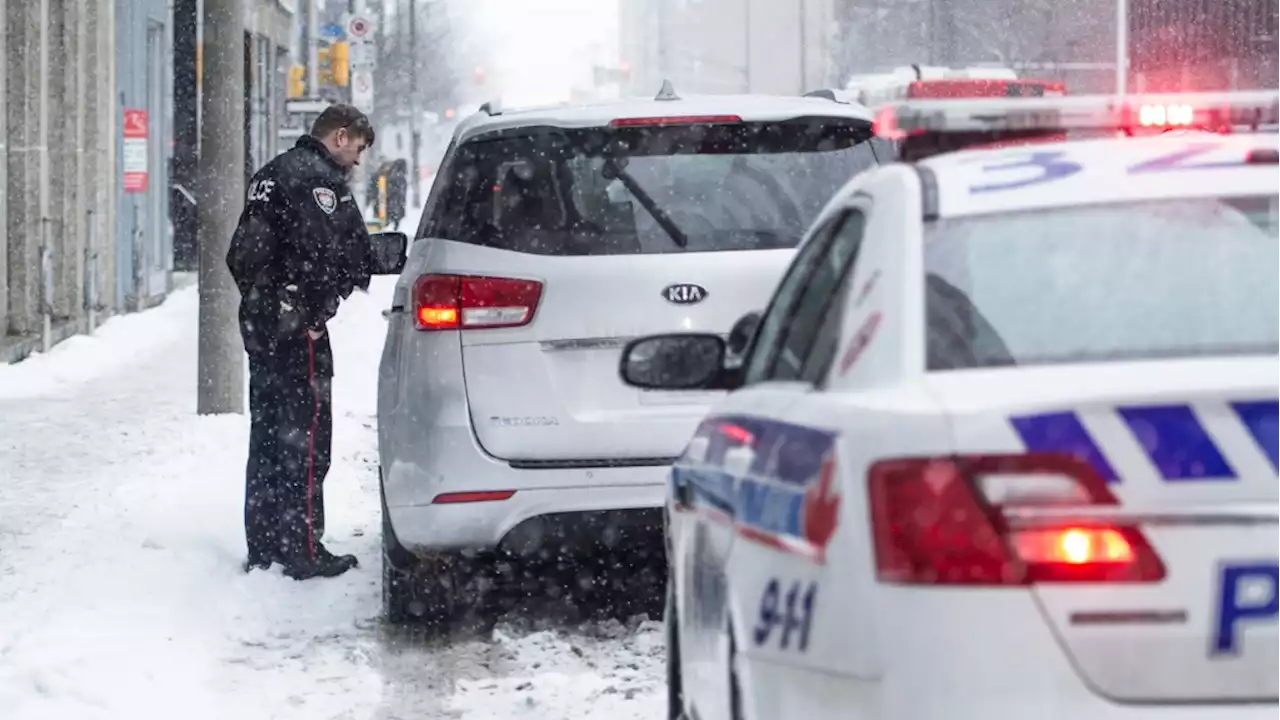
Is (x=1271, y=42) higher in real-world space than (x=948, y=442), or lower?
higher

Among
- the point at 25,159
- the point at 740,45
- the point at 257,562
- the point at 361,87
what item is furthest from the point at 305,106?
the point at 740,45

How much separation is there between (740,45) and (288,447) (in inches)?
5323

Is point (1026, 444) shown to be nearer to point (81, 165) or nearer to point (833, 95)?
point (833, 95)

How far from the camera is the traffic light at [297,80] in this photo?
40031 mm

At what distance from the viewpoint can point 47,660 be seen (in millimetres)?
6848

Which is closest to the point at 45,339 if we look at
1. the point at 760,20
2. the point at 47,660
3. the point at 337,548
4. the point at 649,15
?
the point at 337,548

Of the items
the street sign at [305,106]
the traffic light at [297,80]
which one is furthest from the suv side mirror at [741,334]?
the traffic light at [297,80]

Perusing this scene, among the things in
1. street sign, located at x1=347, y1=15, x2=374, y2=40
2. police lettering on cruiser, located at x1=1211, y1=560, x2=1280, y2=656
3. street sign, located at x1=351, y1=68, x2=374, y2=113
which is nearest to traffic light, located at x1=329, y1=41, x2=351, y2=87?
street sign, located at x1=351, y1=68, x2=374, y2=113

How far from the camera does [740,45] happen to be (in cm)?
14188

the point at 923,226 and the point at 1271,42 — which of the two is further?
the point at 1271,42

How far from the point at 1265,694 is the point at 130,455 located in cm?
1058

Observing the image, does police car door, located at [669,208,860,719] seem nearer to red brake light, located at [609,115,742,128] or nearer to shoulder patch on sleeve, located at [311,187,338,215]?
red brake light, located at [609,115,742,128]

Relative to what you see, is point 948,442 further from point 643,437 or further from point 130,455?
point 130,455

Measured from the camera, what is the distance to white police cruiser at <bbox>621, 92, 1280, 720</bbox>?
2.88m
